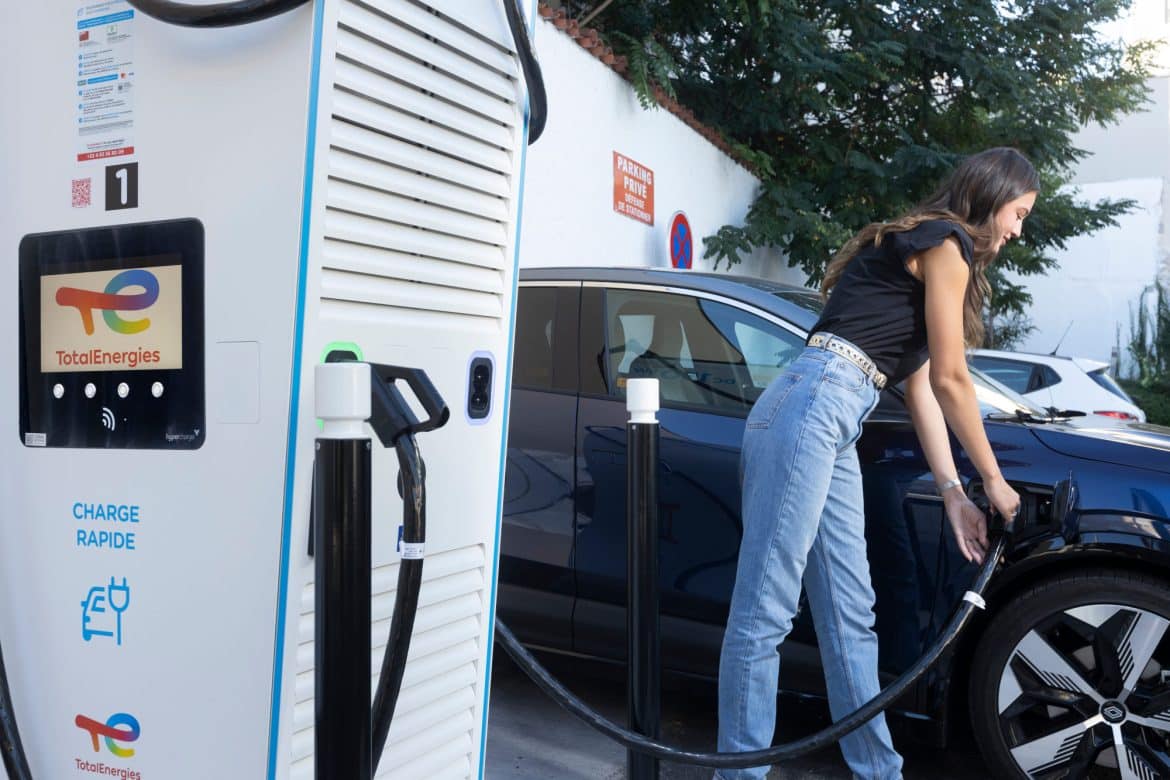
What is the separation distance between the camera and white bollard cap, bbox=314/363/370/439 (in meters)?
1.28

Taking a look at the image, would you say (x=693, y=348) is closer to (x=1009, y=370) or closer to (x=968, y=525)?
(x=968, y=525)

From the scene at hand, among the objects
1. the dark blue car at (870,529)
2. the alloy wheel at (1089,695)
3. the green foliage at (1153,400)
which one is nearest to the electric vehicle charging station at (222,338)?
the dark blue car at (870,529)

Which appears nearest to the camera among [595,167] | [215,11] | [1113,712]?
[215,11]

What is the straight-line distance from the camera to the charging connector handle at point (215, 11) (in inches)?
57.4

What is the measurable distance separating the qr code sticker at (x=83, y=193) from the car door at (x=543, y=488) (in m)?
1.91

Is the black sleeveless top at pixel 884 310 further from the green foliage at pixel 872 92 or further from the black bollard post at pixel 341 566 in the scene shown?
the green foliage at pixel 872 92

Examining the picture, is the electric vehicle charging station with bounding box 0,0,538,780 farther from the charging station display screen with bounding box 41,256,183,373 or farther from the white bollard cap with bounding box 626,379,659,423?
the white bollard cap with bounding box 626,379,659,423

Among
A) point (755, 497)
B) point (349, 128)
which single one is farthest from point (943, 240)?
point (349, 128)

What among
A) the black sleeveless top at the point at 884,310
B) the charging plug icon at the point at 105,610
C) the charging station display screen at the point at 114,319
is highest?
the black sleeveless top at the point at 884,310

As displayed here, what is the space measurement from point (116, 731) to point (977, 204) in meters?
2.11

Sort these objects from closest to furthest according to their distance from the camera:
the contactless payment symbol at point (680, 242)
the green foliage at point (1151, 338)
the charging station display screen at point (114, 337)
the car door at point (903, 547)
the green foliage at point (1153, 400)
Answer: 1. the charging station display screen at point (114, 337)
2. the car door at point (903, 547)
3. the contactless payment symbol at point (680, 242)
4. the green foliage at point (1153, 400)
5. the green foliage at point (1151, 338)

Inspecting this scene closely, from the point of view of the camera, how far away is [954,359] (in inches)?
94.6

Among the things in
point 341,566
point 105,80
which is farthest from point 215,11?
point 341,566

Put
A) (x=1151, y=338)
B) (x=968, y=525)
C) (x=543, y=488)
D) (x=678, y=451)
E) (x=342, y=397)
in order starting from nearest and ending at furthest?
1. (x=342, y=397)
2. (x=968, y=525)
3. (x=678, y=451)
4. (x=543, y=488)
5. (x=1151, y=338)
